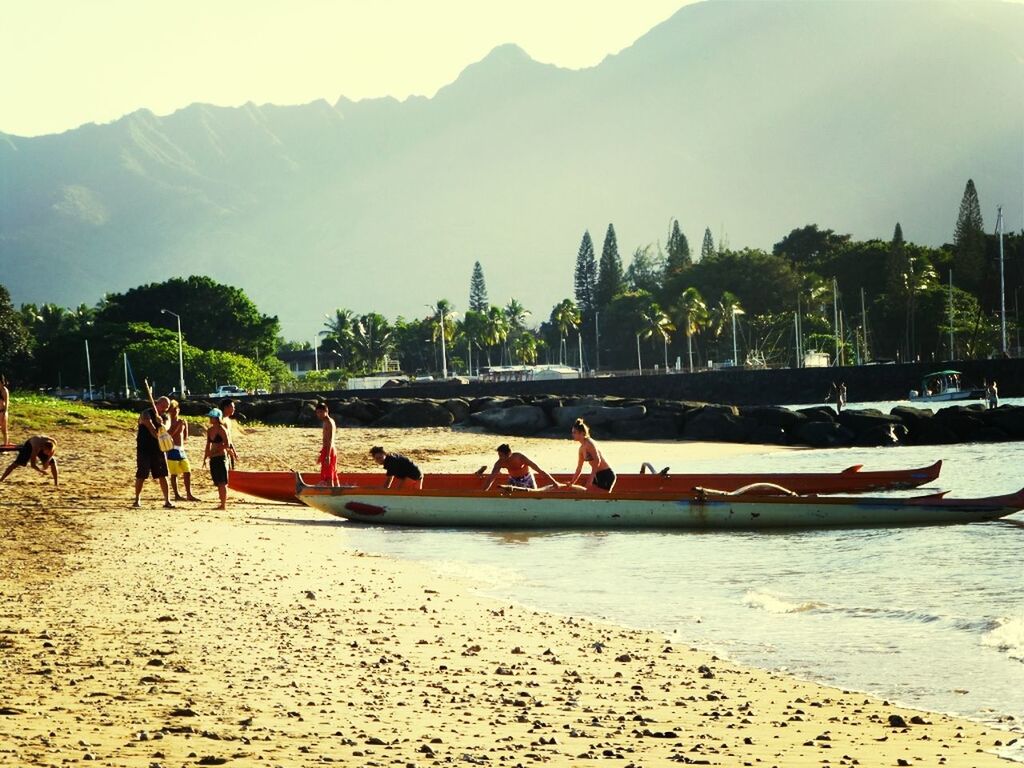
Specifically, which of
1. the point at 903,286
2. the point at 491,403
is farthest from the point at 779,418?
the point at 903,286

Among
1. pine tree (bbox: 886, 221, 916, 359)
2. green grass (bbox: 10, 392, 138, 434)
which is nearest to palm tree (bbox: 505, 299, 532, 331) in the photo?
pine tree (bbox: 886, 221, 916, 359)

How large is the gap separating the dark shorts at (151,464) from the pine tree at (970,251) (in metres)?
108

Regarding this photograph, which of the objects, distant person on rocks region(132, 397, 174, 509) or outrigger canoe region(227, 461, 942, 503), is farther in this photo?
outrigger canoe region(227, 461, 942, 503)

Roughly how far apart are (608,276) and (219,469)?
13156 cm

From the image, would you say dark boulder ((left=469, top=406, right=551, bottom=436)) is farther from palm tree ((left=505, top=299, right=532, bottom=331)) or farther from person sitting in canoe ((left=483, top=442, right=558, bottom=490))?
palm tree ((left=505, top=299, right=532, bottom=331))

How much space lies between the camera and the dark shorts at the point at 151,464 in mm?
17797

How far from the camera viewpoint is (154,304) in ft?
333

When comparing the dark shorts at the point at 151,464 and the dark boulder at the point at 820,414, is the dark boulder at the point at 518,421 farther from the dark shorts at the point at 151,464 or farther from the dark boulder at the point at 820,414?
the dark shorts at the point at 151,464

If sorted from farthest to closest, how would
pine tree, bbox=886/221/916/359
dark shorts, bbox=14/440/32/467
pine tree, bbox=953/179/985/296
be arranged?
pine tree, bbox=953/179/985/296 → pine tree, bbox=886/221/916/359 → dark shorts, bbox=14/440/32/467

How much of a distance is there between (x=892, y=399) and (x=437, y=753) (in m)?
73.6

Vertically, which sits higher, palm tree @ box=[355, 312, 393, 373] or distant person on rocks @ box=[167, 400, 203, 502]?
palm tree @ box=[355, 312, 393, 373]

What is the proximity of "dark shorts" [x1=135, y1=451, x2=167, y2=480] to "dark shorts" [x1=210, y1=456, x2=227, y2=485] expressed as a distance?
764mm

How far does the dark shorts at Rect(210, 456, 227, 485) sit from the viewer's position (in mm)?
18375

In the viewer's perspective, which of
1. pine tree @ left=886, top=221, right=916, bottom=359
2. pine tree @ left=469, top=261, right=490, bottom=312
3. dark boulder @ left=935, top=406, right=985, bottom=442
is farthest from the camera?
pine tree @ left=469, top=261, right=490, bottom=312
